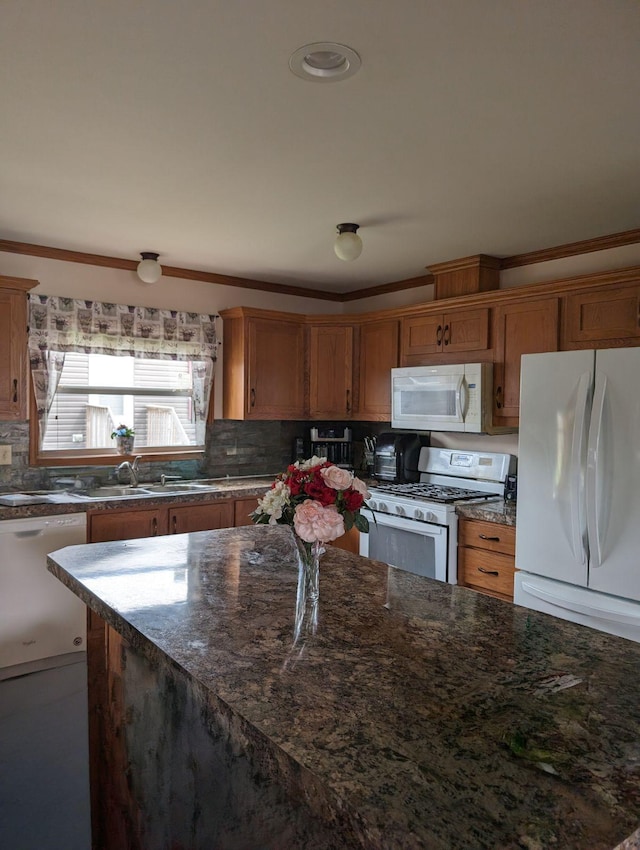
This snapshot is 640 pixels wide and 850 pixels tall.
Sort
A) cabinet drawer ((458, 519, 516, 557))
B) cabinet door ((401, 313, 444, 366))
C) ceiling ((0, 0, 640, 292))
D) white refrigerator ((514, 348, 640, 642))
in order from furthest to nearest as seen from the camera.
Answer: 1. cabinet door ((401, 313, 444, 366))
2. cabinet drawer ((458, 519, 516, 557))
3. white refrigerator ((514, 348, 640, 642))
4. ceiling ((0, 0, 640, 292))

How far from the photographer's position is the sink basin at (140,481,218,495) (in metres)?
4.26

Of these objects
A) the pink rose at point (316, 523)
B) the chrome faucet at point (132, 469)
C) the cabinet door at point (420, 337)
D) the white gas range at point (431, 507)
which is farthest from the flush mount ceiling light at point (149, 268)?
the pink rose at point (316, 523)

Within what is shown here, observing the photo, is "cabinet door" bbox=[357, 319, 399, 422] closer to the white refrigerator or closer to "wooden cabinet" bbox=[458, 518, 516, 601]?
"wooden cabinet" bbox=[458, 518, 516, 601]

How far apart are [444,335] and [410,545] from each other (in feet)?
4.55

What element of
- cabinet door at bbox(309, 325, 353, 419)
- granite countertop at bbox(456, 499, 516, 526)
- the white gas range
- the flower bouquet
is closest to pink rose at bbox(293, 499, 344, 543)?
the flower bouquet

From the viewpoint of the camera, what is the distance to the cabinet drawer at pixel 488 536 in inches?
134

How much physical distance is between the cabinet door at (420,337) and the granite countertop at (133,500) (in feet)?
4.45

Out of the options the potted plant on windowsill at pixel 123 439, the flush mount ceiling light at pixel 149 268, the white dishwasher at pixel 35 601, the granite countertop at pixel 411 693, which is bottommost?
the white dishwasher at pixel 35 601

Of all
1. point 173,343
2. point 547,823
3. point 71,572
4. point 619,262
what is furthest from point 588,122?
point 173,343

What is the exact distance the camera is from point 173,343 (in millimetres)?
4504

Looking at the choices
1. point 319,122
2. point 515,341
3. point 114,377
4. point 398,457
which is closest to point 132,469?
point 114,377

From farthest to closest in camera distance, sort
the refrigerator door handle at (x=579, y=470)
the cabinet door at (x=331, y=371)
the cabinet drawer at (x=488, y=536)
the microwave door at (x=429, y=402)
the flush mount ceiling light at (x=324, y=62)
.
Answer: the cabinet door at (x=331, y=371) < the microwave door at (x=429, y=402) < the cabinet drawer at (x=488, y=536) < the refrigerator door handle at (x=579, y=470) < the flush mount ceiling light at (x=324, y=62)

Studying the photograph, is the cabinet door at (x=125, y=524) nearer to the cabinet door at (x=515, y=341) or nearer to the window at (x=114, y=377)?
the window at (x=114, y=377)

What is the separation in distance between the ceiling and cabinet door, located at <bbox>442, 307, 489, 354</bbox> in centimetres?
48
